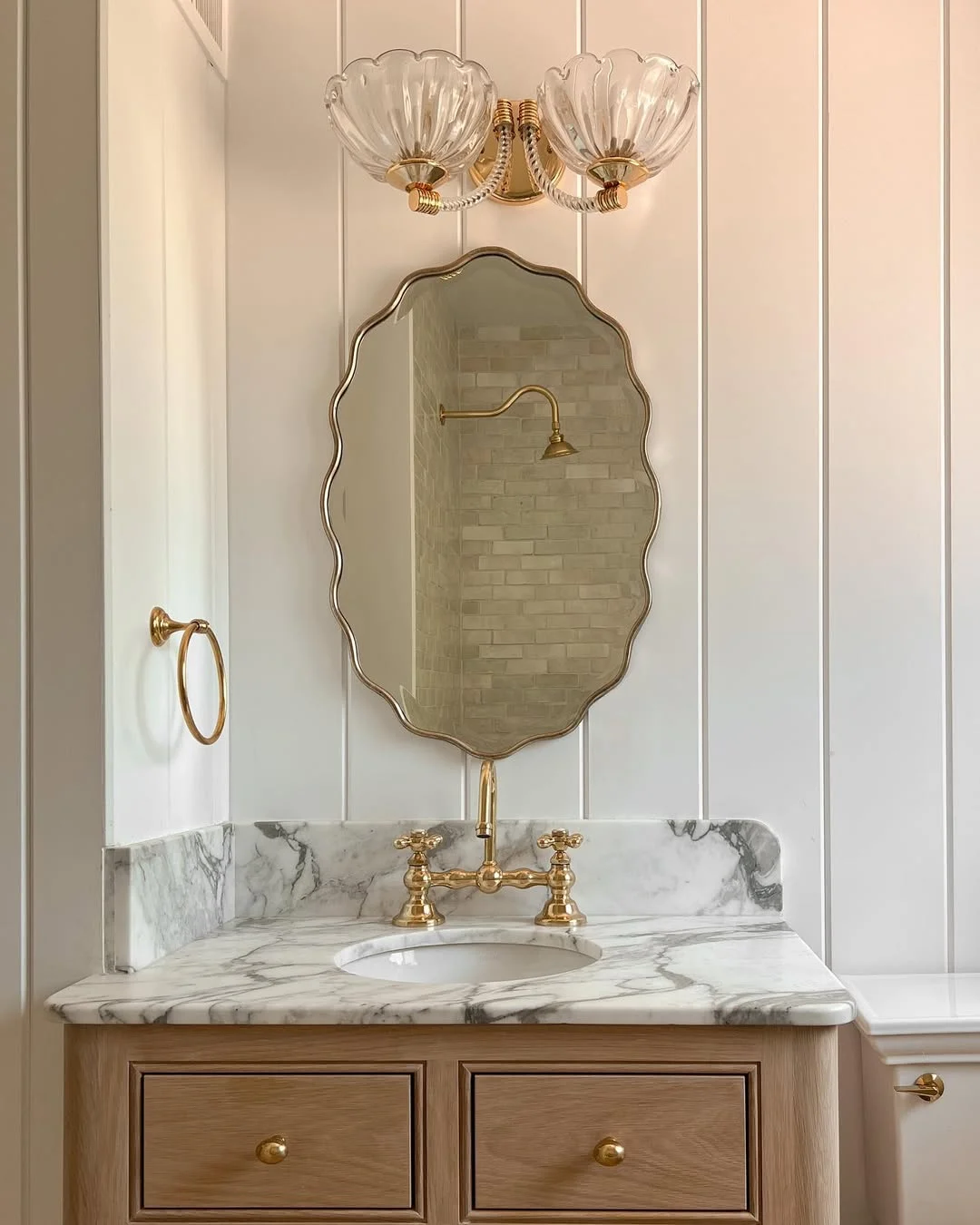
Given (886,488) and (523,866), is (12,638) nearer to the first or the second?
(523,866)

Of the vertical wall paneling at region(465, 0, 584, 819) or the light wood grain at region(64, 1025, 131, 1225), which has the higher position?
the vertical wall paneling at region(465, 0, 584, 819)

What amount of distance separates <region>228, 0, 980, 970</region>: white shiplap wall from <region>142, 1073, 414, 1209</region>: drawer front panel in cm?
57

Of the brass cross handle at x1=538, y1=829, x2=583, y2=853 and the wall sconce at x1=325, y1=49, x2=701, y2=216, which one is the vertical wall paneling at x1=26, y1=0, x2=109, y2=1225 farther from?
the brass cross handle at x1=538, y1=829, x2=583, y2=853

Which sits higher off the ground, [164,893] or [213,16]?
[213,16]

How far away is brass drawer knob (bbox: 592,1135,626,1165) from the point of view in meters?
1.28

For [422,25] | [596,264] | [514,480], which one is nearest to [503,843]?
[514,480]

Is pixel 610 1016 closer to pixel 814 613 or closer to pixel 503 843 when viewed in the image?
pixel 503 843

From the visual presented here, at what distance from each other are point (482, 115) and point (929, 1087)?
4.59ft

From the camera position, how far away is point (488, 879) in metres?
1.71

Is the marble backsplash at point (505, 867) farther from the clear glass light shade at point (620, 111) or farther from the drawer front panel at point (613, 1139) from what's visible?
the clear glass light shade at point (620, 111)

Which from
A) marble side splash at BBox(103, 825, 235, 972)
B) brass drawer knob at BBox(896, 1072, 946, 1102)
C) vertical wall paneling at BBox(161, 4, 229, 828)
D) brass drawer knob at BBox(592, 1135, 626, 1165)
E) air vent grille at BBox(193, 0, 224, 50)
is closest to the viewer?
brass drawer knob at BBox(592, 1135, 626, 1165)

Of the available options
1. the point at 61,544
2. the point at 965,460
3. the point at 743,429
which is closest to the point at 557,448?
the point at 743,429

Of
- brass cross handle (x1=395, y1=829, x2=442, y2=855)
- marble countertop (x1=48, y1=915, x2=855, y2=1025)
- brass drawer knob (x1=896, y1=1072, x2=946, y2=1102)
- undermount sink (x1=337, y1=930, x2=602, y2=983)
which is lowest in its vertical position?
brass drawer knob (x1=896, y1=1072, x2=946, y2=1102)

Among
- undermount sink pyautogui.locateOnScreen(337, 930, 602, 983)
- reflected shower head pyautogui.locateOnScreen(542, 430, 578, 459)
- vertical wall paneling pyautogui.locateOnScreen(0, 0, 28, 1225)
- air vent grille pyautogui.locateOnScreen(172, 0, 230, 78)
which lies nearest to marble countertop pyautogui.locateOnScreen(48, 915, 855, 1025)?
undermount sink pyautogui.locateOnScreen(337, 930, 602, 983)
